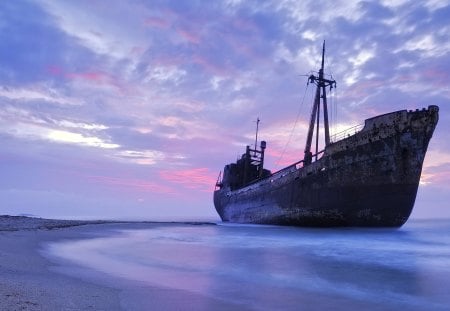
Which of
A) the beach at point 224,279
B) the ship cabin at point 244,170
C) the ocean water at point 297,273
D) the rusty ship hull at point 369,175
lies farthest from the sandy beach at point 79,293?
the ship cabin at point 244,170

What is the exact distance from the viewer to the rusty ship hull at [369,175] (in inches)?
836

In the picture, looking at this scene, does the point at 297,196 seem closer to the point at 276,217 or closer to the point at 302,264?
the point at 276,217

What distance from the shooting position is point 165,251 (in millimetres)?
13953

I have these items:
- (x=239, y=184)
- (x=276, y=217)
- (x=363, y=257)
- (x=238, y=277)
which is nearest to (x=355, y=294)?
(x=238, y=277)

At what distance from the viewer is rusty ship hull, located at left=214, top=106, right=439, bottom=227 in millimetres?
21234

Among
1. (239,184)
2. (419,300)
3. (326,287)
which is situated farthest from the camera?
(239,184)

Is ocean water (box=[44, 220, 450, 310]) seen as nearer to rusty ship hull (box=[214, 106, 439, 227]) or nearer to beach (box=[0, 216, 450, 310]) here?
beach (box=[0, 216, 450, 310])

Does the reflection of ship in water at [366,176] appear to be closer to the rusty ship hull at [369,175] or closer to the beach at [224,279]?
the rusty ship hull at [369,175]

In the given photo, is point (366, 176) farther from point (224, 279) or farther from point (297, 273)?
point (224, 279)

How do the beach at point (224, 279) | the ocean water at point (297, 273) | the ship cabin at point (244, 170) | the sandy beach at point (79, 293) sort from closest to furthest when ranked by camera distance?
the sandy beach at point (79, 293) < the beach at point (224, 279) < the ocean water at point (297, 273) < the ship cabin at point (244, 170)

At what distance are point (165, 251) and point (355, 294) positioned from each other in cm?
812

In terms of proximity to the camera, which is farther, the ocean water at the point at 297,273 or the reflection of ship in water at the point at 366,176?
the reflection of ship in water at the point at 366,176

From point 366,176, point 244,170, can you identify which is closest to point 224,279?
point 366,176

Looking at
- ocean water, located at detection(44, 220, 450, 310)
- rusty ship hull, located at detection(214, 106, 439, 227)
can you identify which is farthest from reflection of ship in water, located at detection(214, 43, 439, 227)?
ocean water, located at detection(44, 220, 450, 310)
